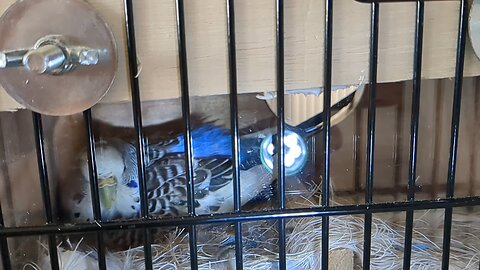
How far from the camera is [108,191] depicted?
687 mm

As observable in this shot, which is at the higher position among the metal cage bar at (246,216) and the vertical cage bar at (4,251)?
the metal cage bar at (246,216)

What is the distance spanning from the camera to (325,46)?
0.58 metres

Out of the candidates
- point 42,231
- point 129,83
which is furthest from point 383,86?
point 42,231

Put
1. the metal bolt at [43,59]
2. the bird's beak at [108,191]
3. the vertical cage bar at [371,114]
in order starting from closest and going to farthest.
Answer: the metal bolt at [43,59] → the vertical cage bar at [371,114] → the bird's beak at [108,191]

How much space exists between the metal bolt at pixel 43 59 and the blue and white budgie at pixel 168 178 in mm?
189

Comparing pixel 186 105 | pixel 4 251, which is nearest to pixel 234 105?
pixel 186 105

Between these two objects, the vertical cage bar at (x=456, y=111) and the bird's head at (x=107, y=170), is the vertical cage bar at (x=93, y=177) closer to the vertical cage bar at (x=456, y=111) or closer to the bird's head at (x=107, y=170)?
the bird's head at (x=107, y=170)

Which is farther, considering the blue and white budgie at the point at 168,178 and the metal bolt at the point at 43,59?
the blue and white budgie at the point at 168,178

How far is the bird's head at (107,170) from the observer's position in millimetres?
680

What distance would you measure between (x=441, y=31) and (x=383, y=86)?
0.31 feet

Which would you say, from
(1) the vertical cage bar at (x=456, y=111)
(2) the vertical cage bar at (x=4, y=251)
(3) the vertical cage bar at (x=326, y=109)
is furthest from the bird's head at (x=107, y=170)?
(1) the vertical cage bar at (x=456, y=111)

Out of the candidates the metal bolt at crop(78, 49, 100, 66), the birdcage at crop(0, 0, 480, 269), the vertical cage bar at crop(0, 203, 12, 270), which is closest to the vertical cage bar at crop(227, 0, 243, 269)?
the birdcage at crop(0, 0, 480, 269)

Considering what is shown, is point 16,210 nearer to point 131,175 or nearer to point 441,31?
point 131,175

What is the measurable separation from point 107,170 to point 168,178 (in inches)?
2.7
